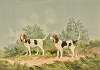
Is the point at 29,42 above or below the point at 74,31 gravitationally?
below

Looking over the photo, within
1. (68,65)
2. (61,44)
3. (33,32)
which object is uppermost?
(33,32)

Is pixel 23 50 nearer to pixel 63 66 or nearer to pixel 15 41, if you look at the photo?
pixel 15 41

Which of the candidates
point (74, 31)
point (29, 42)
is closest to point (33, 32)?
point (29, 42)

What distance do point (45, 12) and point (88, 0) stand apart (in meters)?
0.58

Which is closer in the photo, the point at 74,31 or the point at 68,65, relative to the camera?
the point at 68,65

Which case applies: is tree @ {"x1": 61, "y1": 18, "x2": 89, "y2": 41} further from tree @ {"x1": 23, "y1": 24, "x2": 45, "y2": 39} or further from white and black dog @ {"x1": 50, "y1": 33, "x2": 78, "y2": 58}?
tree @ {"x1": 23, "y1": 24, "x2": 45, "y2": 39}

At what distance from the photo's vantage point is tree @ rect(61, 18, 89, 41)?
486 cm

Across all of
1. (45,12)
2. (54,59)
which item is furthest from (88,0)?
(54,59)

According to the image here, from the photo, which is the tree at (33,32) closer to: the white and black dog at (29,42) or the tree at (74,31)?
the white and black dog at (29,42)

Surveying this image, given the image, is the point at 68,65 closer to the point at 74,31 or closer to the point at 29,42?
the point at 74,31

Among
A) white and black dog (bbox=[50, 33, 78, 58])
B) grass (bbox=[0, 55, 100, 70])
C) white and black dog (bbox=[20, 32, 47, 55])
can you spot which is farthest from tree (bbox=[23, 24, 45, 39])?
grass (bbox=[0, 55, 100, 70])

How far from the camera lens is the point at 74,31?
4.89 metres

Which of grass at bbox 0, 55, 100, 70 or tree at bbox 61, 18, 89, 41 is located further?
tree at bbox 61, 18, 89, 41

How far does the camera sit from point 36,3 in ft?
16.4
